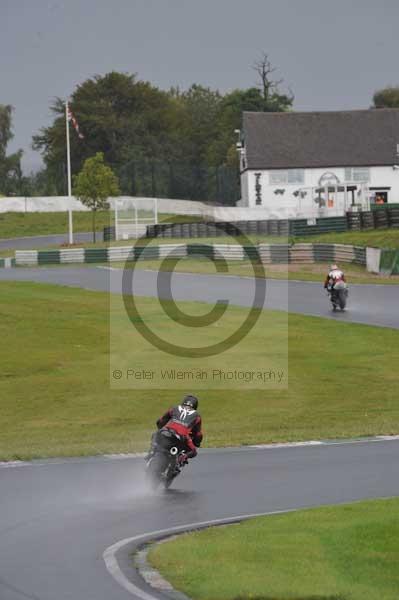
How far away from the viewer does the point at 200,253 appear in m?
57.8

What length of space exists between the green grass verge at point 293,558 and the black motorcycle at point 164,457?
231 cm

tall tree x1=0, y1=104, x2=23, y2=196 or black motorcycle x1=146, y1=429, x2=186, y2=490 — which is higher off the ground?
tall tree x1=0, y1=104, x2=23, y2=196

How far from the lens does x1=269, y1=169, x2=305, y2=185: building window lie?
89500mm

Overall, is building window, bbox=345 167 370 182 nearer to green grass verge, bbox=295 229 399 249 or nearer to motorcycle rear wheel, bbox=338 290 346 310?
green grass verge, bbox=295 229 399 249

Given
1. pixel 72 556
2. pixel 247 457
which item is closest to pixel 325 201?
pixel 247 457

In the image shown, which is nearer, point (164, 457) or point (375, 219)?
point (164, 457)

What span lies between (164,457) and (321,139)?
79182mm

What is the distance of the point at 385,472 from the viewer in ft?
52.1

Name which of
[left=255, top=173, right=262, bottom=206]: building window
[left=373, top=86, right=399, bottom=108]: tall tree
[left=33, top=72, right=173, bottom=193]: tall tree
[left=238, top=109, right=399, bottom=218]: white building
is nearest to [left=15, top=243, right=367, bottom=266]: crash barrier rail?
[left=238, top=109, right=399, bottom=218]: white building

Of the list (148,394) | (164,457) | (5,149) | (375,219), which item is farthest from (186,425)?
(5,149)

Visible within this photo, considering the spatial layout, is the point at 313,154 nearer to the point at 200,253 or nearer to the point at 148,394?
the point at 200,253

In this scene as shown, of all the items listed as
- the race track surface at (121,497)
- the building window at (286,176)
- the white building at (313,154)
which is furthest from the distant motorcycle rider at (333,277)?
the building window at (286,176)

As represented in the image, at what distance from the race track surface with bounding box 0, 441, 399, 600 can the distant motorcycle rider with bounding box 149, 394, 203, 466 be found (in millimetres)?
540

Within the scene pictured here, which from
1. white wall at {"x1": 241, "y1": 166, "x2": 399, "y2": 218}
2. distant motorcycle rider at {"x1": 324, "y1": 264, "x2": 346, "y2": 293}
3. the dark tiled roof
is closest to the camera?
distant motorcycle rider at {"x1": 324, "y1": 264, "x2": 346, "y2": 293}
